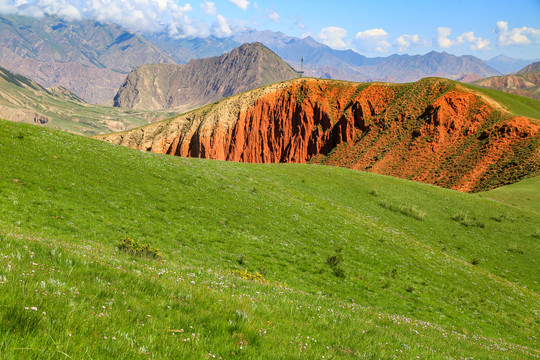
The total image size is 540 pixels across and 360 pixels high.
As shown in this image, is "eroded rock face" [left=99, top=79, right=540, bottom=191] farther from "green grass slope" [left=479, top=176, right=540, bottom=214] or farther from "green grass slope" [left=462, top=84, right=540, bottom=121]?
"green grass slope" [left=479, top=176, right=540, bottom=214]

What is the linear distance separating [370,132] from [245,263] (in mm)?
92281

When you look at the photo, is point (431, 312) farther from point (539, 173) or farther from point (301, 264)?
point (539, 173)

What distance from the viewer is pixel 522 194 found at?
5141cm

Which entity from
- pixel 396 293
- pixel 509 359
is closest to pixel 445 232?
pixel 396 293

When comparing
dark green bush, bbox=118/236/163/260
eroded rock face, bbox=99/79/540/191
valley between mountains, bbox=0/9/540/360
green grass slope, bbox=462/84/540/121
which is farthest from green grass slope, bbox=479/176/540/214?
dark green bush, bbox=118/236/163/260

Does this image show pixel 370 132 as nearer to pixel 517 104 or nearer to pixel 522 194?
pixel 517 104

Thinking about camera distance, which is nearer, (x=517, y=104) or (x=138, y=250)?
(x=138, y=250)

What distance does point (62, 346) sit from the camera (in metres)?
3.24

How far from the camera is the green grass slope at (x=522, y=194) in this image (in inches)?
1877

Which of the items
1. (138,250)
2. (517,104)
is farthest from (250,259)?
(517,104)

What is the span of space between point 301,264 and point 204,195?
1224 centimetres

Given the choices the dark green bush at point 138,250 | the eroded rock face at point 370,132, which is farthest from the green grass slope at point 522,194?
the dark green bush at point 138,250

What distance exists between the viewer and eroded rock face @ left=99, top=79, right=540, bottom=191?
243 ft

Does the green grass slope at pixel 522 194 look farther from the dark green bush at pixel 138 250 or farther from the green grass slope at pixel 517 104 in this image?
the dark green bush at pixel 138 250
